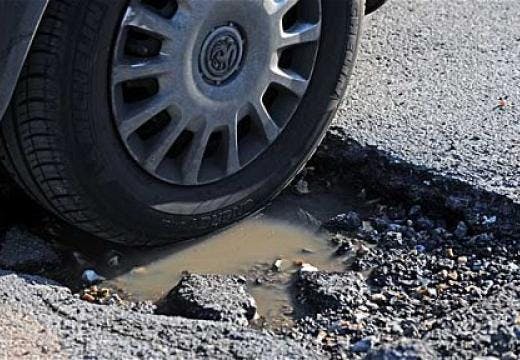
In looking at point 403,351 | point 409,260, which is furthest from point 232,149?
point 403,351

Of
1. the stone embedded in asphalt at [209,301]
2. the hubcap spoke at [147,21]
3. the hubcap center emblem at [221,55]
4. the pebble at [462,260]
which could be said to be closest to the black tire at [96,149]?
the hubcap spoke at [147,21]

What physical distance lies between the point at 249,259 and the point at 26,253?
81 cm

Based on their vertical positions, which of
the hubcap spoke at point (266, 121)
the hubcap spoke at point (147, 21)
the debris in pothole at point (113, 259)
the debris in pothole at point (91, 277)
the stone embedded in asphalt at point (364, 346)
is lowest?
the debris in pothole at point (91, 277)

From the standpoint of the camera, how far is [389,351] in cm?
323

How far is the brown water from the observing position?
4.01 metres

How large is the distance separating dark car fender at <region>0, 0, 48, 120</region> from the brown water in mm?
925

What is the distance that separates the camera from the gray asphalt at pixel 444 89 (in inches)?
180

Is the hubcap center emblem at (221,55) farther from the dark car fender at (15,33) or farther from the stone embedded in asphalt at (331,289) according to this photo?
the stone embedded in asphalt at (331,289)

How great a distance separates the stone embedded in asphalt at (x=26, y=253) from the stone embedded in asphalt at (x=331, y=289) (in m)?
0.89

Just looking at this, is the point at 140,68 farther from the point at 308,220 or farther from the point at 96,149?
the point at 308,220

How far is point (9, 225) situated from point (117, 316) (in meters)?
0.79

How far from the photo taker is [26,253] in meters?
4.03

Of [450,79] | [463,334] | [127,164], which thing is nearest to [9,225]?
[127,164]

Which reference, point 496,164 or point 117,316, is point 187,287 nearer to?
point 117,316
